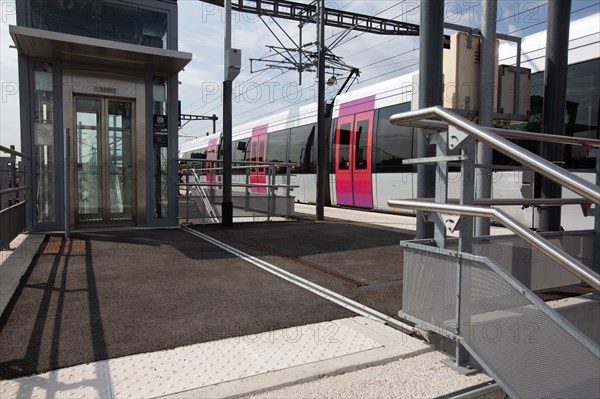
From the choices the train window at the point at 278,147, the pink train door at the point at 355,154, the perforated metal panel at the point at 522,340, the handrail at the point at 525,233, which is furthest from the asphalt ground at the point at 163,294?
the train window at the point at 278,147

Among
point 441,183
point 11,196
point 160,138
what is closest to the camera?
point 441,183

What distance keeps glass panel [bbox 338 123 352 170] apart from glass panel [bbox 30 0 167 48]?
6.17m

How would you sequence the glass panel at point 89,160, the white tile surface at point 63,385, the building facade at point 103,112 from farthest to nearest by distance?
the glass panel at point 89,160 → the building facade at point 103,112 → the white tile surface at point 63,385

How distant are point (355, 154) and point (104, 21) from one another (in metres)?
7.07

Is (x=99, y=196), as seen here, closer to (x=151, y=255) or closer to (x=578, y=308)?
(x=151, y=255)

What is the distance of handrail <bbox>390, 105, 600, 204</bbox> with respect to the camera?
5.64 ft

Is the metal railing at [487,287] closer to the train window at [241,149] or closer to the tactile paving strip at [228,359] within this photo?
the tactile paving strip at [228,359]

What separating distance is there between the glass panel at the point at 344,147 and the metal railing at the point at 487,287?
9596mm

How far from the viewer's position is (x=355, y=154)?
40.8 feet

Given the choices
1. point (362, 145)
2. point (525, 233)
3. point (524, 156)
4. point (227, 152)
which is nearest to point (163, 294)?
point (525, 233)

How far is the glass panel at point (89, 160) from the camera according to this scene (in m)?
7.82

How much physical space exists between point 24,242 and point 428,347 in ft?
19.1

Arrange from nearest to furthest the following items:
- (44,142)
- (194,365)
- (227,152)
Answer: (194,365), (44,142), (227,152)

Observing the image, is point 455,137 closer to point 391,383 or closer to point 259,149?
→ point 391,383
